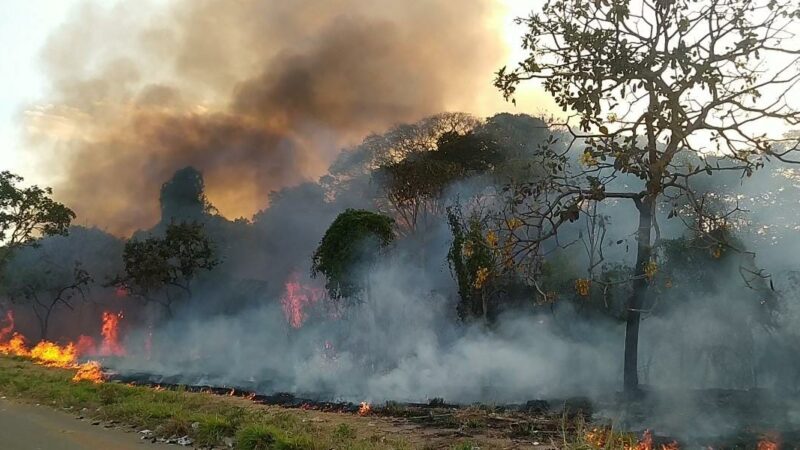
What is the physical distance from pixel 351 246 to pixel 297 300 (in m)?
12.9

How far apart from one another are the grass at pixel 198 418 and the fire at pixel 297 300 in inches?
748

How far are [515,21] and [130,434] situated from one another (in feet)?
32.9

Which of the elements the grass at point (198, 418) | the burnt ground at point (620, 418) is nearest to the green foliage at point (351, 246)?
the grass at point (198, 418)

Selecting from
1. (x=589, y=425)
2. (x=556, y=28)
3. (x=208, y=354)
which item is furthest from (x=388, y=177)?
(x=556, y=28)

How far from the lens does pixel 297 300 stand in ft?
133

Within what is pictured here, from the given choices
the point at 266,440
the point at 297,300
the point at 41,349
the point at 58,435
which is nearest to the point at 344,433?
the point at 266,440

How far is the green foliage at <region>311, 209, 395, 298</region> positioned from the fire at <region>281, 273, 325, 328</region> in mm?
9008

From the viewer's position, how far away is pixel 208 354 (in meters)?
40.2

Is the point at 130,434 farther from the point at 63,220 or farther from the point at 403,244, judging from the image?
the point at 63,220

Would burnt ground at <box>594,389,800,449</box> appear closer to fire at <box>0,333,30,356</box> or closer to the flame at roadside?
the flame at roadside

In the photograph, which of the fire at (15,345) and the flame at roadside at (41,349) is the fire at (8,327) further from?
the fire at (15,345)

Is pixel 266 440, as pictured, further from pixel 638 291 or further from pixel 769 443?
pixel 638 291

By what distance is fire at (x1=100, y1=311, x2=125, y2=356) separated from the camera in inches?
Answer: 1988

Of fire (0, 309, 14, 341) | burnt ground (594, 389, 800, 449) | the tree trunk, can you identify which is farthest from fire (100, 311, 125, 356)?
the tree trunk
